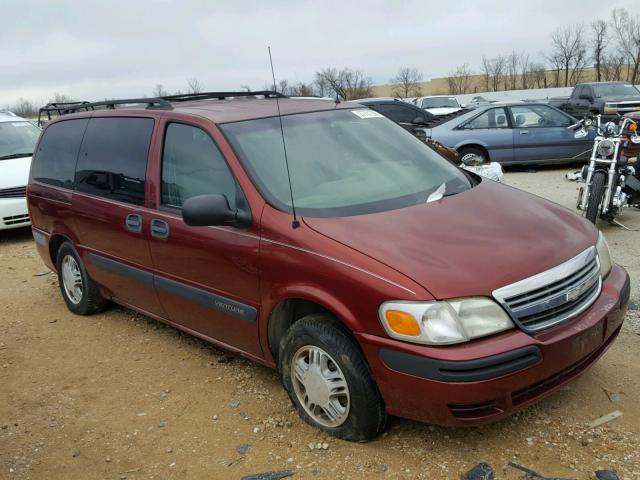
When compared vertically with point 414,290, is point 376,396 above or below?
below

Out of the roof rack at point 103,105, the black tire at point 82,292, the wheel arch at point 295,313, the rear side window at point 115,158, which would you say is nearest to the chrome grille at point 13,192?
the roof rack at point 103,105

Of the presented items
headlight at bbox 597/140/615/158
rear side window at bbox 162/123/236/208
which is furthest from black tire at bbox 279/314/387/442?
headlight at bbox 597/140/615/158

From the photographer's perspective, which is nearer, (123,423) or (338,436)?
(338,436)

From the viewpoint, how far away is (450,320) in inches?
102

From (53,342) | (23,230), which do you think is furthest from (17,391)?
(23,230)

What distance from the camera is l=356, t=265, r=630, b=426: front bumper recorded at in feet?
8.44

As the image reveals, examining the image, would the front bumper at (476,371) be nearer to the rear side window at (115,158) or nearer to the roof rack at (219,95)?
the rear side window at (115,158)

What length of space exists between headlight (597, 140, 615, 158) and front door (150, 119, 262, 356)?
16.3ft

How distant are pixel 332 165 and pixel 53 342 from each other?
Result: 9.41 ft

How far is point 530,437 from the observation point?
302 centimetres

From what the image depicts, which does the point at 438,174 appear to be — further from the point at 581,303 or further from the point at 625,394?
the point at 625,394

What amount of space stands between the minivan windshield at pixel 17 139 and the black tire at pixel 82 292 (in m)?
4.75

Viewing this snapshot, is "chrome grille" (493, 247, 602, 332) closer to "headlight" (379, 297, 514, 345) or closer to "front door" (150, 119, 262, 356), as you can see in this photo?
"headlight" (379, 297, 514, 345)

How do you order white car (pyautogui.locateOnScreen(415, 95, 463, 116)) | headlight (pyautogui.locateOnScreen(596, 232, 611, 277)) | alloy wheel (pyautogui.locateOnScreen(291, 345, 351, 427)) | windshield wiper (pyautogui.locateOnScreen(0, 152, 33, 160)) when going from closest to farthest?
alloy wheel (pyautogui.locateOnScreen(291, 345, 351, 427)) < headlight (pyautogui.locateOnScreen(596, 232, 611, 277)) < windshield wiper (pyautogui.locateOnScreen(0, 152, 33, 160)) < white car (pyautogui.locateOnScreen(415, 95, 463, 116))
